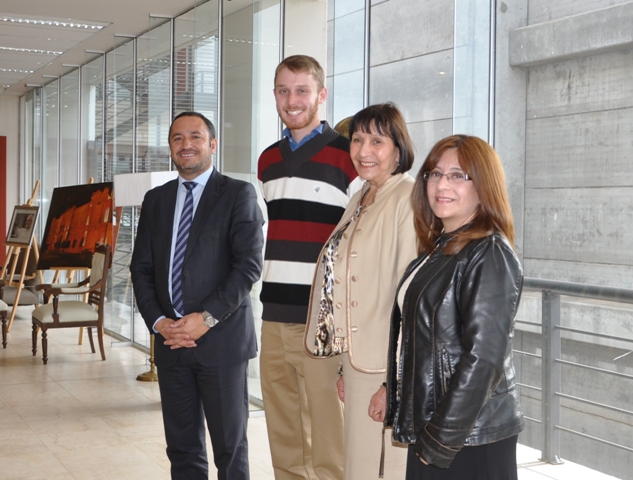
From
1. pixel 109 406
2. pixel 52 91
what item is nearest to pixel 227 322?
pixel 109 406

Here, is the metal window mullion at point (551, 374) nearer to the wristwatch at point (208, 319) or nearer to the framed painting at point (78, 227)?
the wristwatch at point (208, 319)

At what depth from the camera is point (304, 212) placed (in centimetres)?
278

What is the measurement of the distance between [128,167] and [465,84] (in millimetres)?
5686

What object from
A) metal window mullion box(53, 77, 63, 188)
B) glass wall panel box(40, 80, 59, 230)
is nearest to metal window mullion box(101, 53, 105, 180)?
metal window mullion box(53, 77, 63, 188)

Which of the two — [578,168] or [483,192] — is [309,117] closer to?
[483,192]

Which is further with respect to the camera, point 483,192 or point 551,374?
point 551,374

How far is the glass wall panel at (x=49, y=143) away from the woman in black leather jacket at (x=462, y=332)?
431 inches

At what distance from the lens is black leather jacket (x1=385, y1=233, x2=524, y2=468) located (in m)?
1.67

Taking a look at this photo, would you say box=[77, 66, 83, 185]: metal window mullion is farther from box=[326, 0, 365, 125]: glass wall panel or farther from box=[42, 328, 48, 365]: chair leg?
box=[326, 0, 365, 125]: glass wall panel

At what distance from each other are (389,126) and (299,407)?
1.19 metres

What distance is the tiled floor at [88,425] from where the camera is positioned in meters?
4.05

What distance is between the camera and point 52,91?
12.3m

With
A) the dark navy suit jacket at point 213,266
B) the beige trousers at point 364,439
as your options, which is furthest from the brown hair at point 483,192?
the dark navy suit jacket at point 213,266

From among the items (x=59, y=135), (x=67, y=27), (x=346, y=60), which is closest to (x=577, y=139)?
(x=346, y=60)
